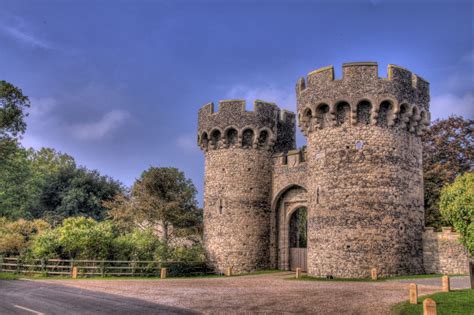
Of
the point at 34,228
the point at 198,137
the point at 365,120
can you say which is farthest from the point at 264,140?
the point at 34,228

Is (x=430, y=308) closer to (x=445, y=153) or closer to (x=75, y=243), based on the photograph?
(x=75, y=243)

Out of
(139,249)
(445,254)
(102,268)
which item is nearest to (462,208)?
(445,254)

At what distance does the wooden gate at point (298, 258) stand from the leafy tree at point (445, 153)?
26.7ft

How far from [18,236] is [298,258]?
1673 centimetres

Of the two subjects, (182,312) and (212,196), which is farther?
(212,196)

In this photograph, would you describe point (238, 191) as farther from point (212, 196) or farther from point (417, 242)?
point (417, 242)

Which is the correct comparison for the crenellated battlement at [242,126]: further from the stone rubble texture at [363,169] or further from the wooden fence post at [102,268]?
the wooden fence post at [102,268]

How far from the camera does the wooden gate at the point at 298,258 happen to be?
2638 centimetres

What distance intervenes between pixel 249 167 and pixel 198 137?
428 cm

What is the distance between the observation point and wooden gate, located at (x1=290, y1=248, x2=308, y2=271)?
2638 centimetres

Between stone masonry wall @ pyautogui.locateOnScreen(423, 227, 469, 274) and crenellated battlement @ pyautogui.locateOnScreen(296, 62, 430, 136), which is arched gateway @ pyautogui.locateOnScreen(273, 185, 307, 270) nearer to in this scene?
crenellated battlement @ pyautogui.locateOnScreen(296, 62, 430, 136)

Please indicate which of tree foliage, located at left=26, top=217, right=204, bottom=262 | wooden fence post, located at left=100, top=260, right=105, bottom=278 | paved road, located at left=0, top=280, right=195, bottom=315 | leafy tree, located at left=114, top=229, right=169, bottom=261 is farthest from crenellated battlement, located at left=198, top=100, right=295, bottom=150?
paved road, located at left=0, top=280, right=195, bottom=315

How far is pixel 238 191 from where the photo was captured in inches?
1064

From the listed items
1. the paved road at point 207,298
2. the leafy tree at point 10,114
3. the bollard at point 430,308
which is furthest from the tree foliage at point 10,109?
the bollard at point 430,308
